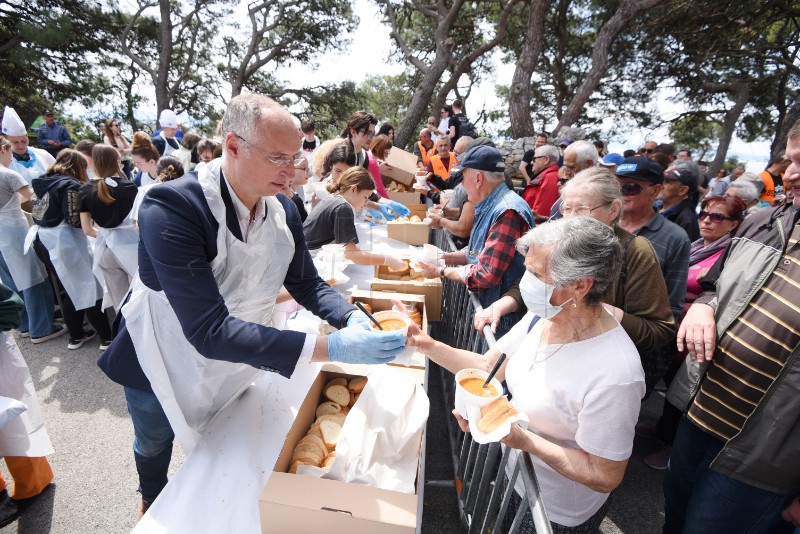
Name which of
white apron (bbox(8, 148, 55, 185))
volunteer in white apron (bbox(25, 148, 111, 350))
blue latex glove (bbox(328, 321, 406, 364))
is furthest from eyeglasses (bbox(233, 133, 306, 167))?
white apron (bbox(8, 148, 55, 185))

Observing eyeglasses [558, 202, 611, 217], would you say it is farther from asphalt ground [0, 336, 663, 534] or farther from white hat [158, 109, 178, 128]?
white hat [158, 109, 178, 128]

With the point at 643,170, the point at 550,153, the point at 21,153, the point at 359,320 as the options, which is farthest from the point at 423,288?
the point at 21,153

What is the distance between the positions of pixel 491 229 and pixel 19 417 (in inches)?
118

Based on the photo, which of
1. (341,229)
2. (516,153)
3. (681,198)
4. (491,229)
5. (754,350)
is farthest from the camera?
(516,153)

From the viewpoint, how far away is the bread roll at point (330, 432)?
5.05ft

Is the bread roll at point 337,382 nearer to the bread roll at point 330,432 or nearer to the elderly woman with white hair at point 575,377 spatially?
the bread roll at point 330,432

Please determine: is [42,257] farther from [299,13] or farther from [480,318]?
[299,13]

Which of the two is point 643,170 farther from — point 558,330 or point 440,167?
point 440,167

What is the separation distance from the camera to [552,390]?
4.53 feet

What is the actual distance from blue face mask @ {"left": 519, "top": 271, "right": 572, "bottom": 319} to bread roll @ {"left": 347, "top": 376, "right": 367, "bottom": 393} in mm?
847

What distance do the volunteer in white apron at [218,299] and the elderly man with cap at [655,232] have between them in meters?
1.73

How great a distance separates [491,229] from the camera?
8.21ft

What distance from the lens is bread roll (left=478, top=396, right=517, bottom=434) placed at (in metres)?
1.17

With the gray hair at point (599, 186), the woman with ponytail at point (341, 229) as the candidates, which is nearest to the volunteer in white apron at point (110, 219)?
the woman with ponytail at point (341, 229)
